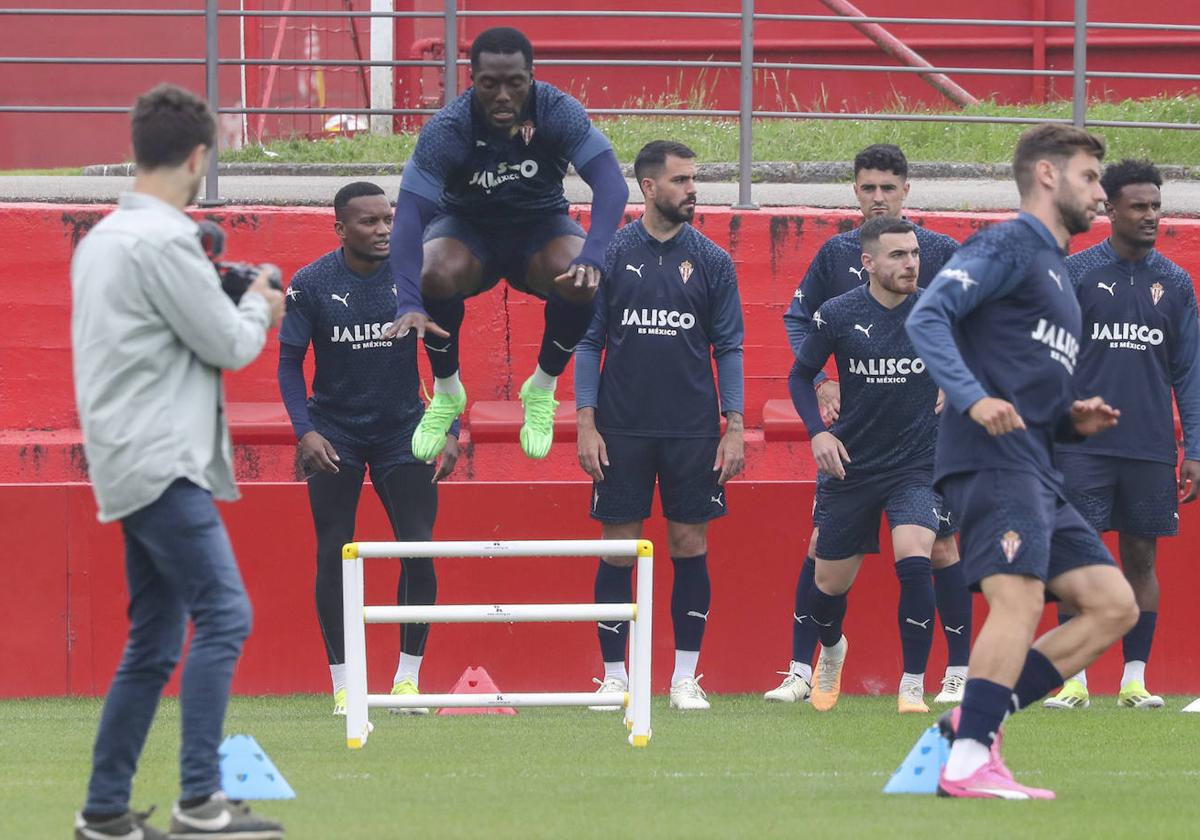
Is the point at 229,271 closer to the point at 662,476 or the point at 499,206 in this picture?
the point at 499,206

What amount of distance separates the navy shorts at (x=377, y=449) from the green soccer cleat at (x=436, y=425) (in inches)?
11.0

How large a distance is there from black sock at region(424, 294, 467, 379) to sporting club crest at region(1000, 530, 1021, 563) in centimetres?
290

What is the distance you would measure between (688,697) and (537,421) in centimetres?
148

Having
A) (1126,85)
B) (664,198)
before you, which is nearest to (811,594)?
(664,198)

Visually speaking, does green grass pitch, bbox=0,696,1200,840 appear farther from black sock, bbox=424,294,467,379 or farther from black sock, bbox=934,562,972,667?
black sock, bbox=424,294,467,379

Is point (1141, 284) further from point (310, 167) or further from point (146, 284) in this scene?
point (310, 167)

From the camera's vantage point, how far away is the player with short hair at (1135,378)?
29.2ft

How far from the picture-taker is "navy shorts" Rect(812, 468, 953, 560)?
348 inches

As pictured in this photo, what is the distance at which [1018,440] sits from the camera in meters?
6.10

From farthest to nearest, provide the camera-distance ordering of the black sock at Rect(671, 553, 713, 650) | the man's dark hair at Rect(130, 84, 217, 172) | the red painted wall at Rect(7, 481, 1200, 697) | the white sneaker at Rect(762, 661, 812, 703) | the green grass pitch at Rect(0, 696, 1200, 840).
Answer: the red painted wall at Rect(7, 481, 1200, 697) < the white sneaker at Rect(762, 661, 812, 703) < the black sock at Rect(671, 553, 713, 650) < the green grass pitch at Rect(0, 696, 1200, 840) < the man's dark hair at Rect(130, 84, 217, 172)

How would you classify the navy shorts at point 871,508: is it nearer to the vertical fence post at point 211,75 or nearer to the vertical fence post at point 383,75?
the vertical fence post at point 211,75

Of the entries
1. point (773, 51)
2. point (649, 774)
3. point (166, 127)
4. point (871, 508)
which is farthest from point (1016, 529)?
point (773, 51)

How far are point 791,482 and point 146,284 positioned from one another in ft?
17.8

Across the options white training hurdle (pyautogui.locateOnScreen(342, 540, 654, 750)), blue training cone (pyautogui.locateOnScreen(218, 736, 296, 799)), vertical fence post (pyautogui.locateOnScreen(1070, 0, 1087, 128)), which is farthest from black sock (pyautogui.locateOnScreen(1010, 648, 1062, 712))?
vertical fence post (pyautogui.locateOnScreen(1070, 0, 1087, 128))
